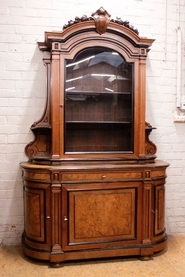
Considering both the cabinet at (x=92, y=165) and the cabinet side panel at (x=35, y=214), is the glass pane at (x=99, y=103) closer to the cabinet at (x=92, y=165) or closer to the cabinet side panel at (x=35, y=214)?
the cabinet at (x=92, y=165)

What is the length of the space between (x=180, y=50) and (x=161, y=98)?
56 centimetres

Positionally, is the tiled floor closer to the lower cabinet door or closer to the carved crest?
the lower cabinet door

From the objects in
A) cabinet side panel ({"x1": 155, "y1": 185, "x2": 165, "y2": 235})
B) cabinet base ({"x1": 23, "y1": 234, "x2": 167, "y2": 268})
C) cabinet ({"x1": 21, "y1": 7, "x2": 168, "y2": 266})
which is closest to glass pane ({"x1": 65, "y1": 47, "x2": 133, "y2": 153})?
cabinet ({"x1": 21, "y1": 7, "x2": 168, "y2": 266})

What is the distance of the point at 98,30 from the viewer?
89.2 inches

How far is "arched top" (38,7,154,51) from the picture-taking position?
2.21 metres

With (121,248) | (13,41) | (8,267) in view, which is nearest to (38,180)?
(8,267)

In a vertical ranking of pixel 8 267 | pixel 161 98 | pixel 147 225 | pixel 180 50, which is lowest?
pixel 8 267

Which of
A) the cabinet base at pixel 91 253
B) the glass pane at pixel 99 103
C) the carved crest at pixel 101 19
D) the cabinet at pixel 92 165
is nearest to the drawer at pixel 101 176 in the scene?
the cabinet at pixel 92 165

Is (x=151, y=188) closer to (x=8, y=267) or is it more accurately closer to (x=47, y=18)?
(x=8, y=267)

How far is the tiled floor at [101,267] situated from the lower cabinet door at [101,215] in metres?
0.16

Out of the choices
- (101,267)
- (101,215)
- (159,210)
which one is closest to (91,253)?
(101,267)

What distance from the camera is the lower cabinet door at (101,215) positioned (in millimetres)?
2195

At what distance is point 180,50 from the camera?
110 inches

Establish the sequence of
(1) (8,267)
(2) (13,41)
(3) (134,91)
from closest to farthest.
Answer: (1) (8,267), (3) (134,91), (2) (13,41)
